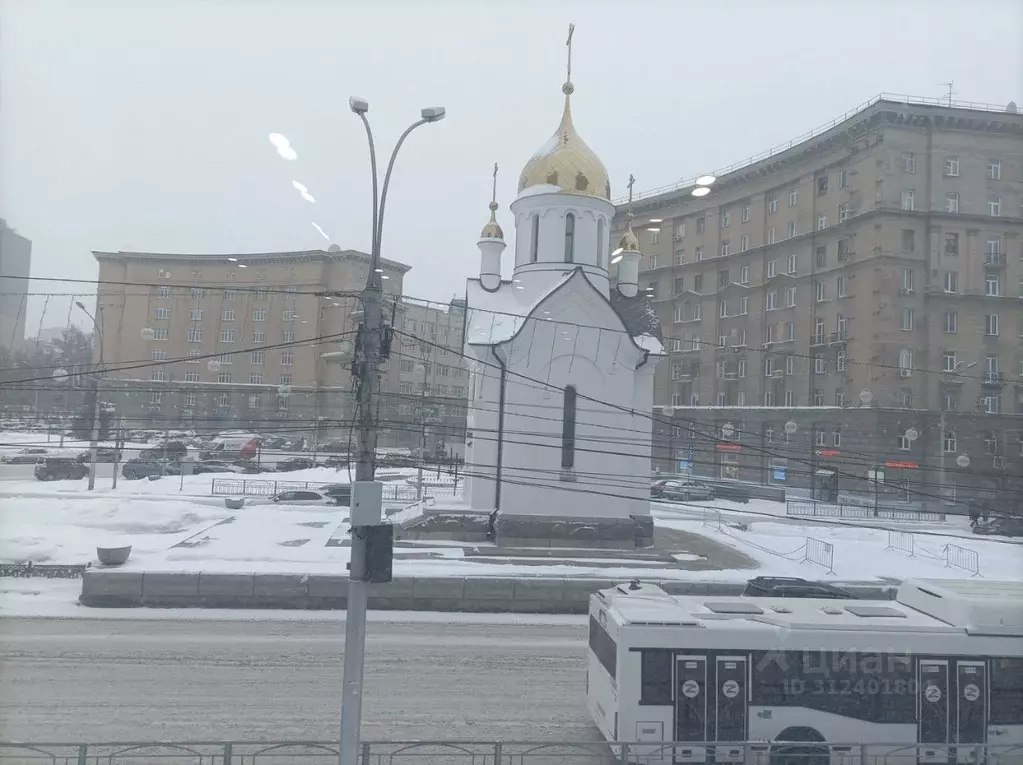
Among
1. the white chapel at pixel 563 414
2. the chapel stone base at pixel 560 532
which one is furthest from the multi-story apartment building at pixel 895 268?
the chapel stone base at pixel 560 532

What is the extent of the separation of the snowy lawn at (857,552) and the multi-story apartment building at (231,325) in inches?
510

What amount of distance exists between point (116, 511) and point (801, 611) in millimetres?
21280

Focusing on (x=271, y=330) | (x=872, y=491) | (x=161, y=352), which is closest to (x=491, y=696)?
(x=271, y=330)

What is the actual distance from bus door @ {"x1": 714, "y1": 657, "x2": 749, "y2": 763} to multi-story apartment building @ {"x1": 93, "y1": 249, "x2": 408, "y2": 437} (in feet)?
35.3

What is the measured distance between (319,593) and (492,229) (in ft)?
52.6

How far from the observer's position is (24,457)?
120ft

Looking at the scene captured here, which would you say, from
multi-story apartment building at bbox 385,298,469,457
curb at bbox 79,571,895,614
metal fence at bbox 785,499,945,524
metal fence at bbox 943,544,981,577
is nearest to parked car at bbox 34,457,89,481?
multi-story apartment building at bbox 385,298,469,457

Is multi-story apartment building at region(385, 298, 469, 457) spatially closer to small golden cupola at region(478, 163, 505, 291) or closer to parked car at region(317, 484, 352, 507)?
small golden cupola at region(478, 163, 505, 291)

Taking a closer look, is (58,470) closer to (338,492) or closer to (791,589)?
(338,492)

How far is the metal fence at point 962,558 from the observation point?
19.7 metres

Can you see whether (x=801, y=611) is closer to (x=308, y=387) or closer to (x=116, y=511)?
(x=308, y=387)

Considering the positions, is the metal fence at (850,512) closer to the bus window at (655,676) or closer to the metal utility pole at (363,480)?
the bus window at (655,676)

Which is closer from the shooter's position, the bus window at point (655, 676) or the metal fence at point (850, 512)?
the bus window at point (655, 676)

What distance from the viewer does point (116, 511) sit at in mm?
22156
